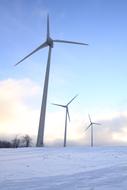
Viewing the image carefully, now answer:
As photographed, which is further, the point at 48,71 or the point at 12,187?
the point at 48,71

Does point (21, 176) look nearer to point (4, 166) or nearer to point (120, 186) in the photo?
point (4, 166)

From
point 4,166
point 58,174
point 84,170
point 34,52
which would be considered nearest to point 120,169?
point 84,170

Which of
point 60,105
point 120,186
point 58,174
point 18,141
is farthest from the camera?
point 18,141

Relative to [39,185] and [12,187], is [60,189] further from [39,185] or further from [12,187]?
[12,187]

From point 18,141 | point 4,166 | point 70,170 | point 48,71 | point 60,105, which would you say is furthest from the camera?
point 18,141

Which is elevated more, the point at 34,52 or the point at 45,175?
the point at 34,52

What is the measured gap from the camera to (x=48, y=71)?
49.8 m

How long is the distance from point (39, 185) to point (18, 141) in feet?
461

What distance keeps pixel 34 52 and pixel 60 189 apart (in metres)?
44.1

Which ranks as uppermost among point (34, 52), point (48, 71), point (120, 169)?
point (34, 52)

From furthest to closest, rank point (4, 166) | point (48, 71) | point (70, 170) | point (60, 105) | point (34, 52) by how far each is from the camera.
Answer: point (60, 105)
point (34, 52)
point (48, 71)
point (4, 166)
point (70, 170)

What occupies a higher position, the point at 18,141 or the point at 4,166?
the point at 18,141

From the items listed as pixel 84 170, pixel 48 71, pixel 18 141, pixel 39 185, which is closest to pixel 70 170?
pixel 84 170

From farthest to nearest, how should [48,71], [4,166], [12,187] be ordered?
[48,71] → [4,166] → [12,187]
